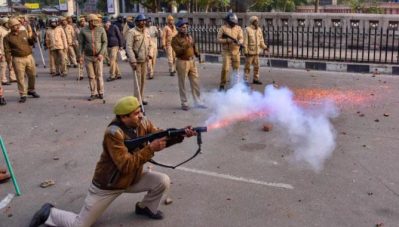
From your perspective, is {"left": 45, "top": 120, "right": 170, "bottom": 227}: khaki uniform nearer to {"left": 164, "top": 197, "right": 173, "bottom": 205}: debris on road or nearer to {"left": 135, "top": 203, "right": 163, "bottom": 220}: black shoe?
{"left": 135, "top": 203, "right": 163, "bottom": 220}: black shoe

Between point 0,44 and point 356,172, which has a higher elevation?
point 0,44

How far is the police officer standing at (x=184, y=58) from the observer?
32.3 ft

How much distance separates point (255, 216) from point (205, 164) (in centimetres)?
179

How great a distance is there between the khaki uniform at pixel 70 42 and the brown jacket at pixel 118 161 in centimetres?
1228

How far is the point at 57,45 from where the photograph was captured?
48.7 ft

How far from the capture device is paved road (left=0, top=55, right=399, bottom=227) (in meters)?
5.18

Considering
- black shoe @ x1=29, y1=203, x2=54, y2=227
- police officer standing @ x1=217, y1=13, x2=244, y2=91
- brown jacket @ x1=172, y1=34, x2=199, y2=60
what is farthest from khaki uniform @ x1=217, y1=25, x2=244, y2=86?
black shoe @ x1=29, y1=203, x2=54, y2=227

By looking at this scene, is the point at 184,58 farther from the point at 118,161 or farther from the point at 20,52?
the point at 118,161

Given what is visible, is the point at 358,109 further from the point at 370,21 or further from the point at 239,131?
the point at 370,21

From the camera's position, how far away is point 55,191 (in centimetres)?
598

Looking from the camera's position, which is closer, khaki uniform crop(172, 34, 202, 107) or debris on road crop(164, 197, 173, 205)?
debris on road crop(164, 197, 173, 205)

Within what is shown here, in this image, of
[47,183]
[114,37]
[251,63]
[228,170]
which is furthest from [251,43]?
[47,183]

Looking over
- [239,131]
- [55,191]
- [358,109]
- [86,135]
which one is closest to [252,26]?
[358,109]

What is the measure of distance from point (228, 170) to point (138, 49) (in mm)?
4668
